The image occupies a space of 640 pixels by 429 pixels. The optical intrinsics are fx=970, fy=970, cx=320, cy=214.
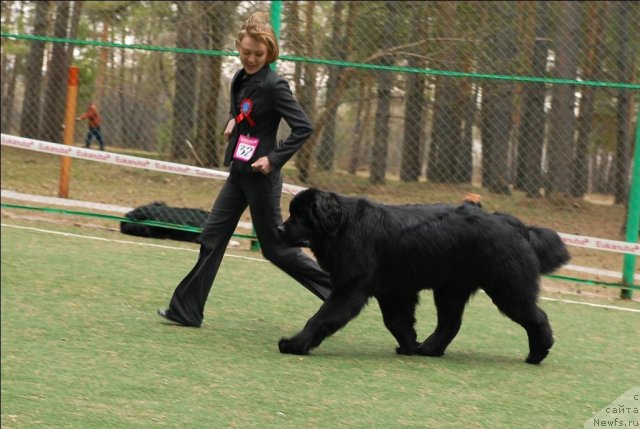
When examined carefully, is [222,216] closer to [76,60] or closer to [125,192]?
[125,192]

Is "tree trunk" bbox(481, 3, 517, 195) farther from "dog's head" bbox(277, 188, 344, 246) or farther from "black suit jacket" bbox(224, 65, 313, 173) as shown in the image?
"dog's head" bbox(277, 188, 344, 246)

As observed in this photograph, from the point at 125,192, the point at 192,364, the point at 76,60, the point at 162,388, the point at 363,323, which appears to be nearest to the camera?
the point at 162,388

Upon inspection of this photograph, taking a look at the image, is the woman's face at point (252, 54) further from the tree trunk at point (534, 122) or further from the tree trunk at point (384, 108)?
the tree trunk at point (534, 122)

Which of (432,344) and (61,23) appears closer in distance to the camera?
(432,344)

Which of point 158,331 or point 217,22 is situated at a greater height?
point 217,22

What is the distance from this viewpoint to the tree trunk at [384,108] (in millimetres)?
11891

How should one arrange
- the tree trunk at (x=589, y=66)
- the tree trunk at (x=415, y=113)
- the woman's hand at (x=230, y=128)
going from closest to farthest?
the woman's hand at (x=230, y=128), the tree trunk at (x=415, y=113), the tree trunk at (x=589, y=66)

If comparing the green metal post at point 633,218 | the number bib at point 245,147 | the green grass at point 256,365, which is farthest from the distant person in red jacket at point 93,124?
the number bib at point 245,147

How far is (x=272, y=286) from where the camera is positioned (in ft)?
25.3

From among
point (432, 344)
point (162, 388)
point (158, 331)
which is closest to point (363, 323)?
point (432, 344)

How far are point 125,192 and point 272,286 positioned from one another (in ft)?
17.4

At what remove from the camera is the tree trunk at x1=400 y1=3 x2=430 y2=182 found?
12.0m

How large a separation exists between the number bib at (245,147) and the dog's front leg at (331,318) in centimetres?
99

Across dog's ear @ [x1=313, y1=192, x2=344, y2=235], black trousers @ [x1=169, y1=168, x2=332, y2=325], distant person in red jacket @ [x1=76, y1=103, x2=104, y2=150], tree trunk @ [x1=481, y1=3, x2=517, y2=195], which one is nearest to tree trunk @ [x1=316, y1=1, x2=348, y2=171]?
tree trunk @ [x1=481, y1=3, x2=517, y2=195]
